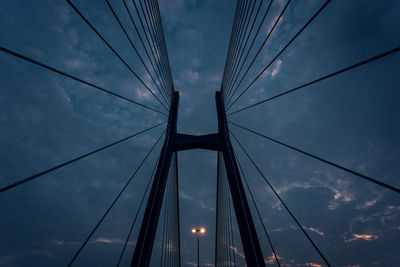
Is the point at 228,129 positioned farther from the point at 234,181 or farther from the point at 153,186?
the point at 153,186

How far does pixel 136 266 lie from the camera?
3.79 metres

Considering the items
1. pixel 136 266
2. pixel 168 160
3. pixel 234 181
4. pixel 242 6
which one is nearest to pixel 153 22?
pixel 242 6

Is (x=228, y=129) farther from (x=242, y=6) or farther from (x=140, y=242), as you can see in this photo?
(x=140, y=242)

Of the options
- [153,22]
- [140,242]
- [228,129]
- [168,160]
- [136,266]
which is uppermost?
[153,22]

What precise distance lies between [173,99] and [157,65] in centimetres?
257

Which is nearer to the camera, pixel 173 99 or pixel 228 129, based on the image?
pixel 228 129

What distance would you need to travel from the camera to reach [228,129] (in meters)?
6.90

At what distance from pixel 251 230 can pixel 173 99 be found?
5734mm

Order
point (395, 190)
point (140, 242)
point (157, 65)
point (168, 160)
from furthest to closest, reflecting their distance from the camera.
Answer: point (168, 160) → point (157, 65) → point (140, 242) → point (395, 190)

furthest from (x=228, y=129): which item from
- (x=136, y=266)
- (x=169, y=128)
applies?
(x=136, y=266)

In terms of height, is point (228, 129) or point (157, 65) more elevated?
point (157, 65)

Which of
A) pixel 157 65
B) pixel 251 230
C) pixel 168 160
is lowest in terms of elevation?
pixel 251 230

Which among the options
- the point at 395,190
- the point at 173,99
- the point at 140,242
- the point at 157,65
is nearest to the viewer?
the point at 395,190

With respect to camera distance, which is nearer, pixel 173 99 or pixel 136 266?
pixel 136 266
